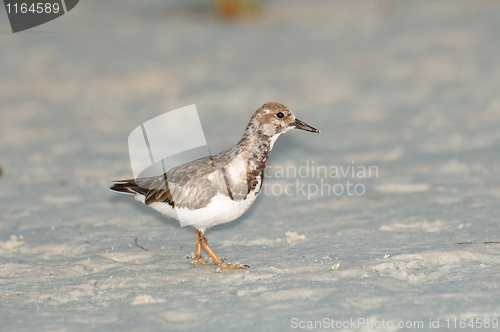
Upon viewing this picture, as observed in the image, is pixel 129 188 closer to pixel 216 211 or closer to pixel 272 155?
pixel 216 211

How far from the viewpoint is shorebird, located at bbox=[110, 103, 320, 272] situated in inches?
178

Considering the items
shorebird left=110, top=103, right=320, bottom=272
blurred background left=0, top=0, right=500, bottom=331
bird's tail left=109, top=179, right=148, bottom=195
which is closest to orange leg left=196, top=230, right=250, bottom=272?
shorebird left=110, top=103, right=320, bottom=272

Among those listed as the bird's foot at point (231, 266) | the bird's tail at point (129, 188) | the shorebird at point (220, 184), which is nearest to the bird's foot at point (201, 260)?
the shorebird at point (220, 184)

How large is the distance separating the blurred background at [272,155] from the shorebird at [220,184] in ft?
1.57

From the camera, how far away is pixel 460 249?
176 inches

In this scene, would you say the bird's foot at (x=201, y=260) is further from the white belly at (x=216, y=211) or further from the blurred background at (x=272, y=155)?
the white belly at (x=216, y=211)

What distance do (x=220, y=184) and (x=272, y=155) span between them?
3549 mm

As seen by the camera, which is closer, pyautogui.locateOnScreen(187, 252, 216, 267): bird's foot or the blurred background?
the blurred background

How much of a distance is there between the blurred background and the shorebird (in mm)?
478

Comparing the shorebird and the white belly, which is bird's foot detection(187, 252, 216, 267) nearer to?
the shorebird

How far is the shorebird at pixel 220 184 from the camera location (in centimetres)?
452

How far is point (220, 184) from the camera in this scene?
457 centimetres

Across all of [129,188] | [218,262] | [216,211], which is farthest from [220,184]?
[129,188]

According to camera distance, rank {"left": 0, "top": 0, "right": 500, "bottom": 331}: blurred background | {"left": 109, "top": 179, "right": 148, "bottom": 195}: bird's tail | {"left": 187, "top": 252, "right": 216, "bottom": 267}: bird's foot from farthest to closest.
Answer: {"left": 109, "top": 179, "right": 148, "bottom": 195}: bird's tail, {"left": 187, "top": 252, "right": 216, "bottom": 267}: bird's foot, {"left": 0, "top": 0, "right": 500, "bottom": 331}: blurred background
